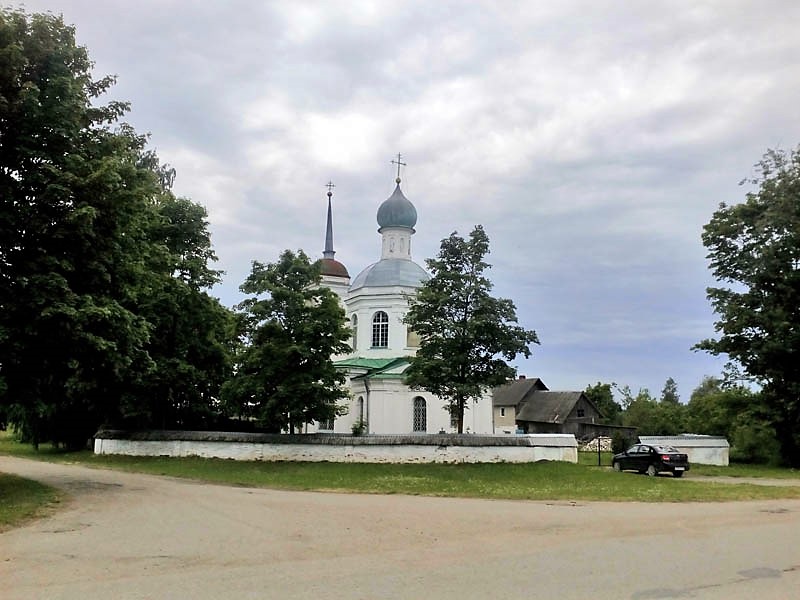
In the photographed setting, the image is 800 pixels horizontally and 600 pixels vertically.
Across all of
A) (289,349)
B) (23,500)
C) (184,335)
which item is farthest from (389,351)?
(23,500)

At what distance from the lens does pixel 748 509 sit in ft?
53.6

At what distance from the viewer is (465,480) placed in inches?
924

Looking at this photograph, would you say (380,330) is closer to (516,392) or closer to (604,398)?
(516,392)

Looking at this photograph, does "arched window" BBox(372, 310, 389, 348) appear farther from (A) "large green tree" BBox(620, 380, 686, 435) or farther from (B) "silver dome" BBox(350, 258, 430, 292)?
(A) "large green tree" BBox(620, 380, 686, 435)

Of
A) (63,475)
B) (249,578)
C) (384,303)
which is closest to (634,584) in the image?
(249,578)

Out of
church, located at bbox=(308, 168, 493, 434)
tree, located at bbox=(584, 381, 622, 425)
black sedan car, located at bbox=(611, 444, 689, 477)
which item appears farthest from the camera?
tree, located at bbox=(584, 381, 622, 425)

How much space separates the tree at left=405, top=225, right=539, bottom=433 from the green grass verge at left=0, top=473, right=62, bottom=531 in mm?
14792

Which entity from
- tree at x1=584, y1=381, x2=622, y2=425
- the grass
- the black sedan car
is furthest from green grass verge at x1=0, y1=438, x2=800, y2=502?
tree at x1=584, y1=381, x2=622, y2=425

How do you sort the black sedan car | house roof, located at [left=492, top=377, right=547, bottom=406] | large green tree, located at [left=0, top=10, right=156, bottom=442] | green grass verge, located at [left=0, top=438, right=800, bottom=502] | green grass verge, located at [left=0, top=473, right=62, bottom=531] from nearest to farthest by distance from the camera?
green grass verge, located at [left=0, top=473, right=62, bottom=531] < large green tree, located at [left=0, top=10, right=156, bottom=442] < green grass verge, located at [left=0, top=438, right=800, bottom=502] < the black sedan car < house roof, located at [left=492, top=377, right=547, bottom=406]

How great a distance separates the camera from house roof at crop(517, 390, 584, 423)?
60.0 metres

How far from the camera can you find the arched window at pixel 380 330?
144ft

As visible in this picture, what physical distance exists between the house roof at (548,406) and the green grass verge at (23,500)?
4596 cm

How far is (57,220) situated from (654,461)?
2135 centimetres

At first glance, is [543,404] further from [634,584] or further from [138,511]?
[634,584]
